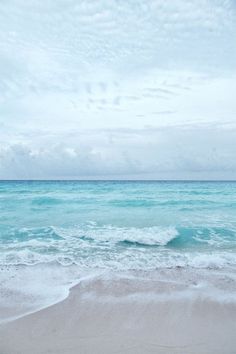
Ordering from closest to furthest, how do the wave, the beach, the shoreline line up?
the shoreline
the beach
the wave

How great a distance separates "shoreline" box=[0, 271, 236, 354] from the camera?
3.80m

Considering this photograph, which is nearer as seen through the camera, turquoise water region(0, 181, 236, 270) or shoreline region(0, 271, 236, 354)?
shoreline region(0, 271, 236, 354)

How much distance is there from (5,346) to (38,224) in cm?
1048

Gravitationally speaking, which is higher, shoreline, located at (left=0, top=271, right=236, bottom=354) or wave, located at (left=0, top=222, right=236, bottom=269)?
shoreline, located at (left=0, top=271, right=236, bottom=354)

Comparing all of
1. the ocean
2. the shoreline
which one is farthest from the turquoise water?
the shoreline

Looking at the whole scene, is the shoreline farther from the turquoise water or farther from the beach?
the turquoise water

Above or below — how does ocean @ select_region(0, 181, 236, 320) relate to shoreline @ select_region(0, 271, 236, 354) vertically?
below

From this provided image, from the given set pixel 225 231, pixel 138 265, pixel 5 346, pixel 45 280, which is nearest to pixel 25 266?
pixel 45 280

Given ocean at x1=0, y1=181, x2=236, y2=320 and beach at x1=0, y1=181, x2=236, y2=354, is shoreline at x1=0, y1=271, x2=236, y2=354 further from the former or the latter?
ocean at x1=0, y1=181, x2=236, y2=320

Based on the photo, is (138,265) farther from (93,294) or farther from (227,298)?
(227,298)

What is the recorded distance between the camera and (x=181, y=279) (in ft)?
21.0

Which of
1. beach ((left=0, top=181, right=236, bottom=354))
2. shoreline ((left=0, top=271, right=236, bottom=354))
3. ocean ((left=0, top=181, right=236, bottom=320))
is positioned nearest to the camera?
shoreline ((left=0, top=271, right=236, bottom=354))

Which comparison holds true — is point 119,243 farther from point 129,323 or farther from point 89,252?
point 129,323

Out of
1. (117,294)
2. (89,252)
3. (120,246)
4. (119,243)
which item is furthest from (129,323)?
(119,243)
